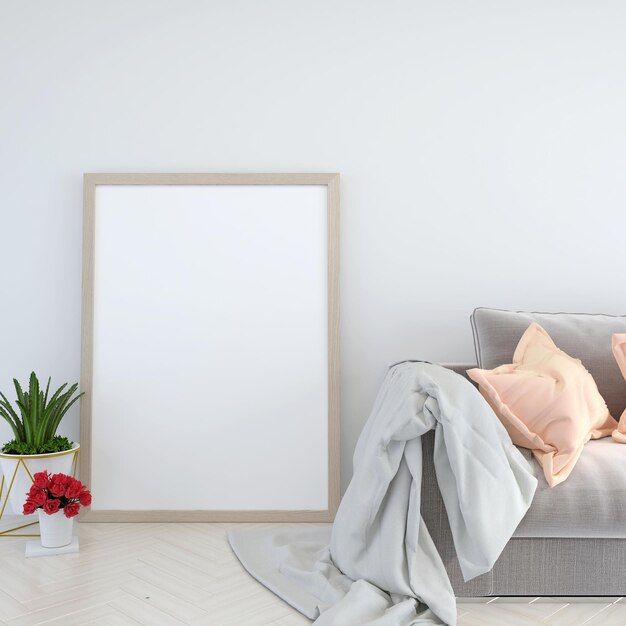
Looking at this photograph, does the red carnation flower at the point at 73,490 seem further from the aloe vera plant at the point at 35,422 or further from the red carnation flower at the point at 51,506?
the aloe vera plant at the point at 35,422

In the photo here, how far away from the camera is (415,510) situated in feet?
5.90

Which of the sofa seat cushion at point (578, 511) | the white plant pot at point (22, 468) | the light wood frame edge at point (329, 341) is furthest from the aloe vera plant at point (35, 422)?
the sofa seat cushion at point (578, 511)

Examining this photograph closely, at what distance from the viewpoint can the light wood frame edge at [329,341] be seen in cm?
265

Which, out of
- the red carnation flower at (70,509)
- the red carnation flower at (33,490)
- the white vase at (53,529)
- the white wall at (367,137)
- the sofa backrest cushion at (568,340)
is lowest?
the white vase at (53,529)

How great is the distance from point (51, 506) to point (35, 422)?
37 cm

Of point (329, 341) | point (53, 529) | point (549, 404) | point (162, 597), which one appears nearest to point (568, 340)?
point (549, 404)

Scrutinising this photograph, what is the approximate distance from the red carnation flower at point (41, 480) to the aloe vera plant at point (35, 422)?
0.16 meters

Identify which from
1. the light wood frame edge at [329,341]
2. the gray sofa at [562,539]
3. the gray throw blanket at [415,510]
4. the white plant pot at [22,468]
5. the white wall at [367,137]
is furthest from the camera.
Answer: the white wall at [367,137]

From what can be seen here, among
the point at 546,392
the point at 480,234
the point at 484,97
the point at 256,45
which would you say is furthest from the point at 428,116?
the point at 546,392

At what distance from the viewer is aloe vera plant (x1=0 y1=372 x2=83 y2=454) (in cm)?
246

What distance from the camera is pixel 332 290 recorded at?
107 inches

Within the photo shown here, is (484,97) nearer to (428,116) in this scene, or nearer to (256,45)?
(428,116)

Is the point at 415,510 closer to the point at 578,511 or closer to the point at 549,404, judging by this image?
the point at 578,511

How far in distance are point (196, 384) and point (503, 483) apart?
136cm
